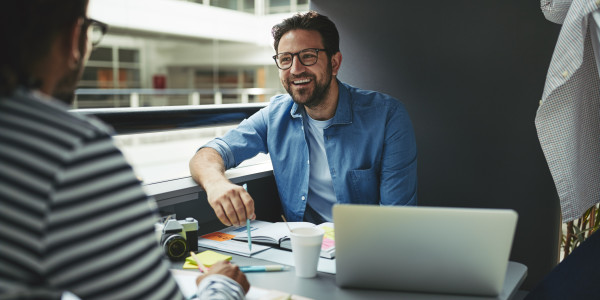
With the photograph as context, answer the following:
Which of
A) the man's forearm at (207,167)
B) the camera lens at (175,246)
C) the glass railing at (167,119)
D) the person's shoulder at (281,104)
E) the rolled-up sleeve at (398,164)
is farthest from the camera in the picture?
the person's shoulder at (281,104)

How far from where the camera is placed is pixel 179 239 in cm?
135

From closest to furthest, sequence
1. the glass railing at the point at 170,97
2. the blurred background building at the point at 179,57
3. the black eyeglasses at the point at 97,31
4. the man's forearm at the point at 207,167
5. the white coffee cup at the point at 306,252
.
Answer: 1. the black eyeglasses at the point at 97,31
2. the white coffee cup at the point at 306,252
3. the man's forearm at the point at 207,167
4. the blurred background building at the point at 179,57
5. the glass railing at the point at 170,97

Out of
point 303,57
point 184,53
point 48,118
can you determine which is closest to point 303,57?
point 303,57

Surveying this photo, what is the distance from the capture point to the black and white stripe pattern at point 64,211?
54 centimetres

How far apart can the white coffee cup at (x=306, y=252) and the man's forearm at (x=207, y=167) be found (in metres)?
0.52

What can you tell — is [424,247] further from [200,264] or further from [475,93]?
[475,93]

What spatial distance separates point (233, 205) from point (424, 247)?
0.64 metres

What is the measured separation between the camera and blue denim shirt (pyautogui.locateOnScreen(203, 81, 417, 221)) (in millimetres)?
1930

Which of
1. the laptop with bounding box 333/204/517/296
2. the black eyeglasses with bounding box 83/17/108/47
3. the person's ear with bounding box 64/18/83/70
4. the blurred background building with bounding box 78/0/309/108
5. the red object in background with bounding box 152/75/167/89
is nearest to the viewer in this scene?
the person's ear with bounding box 64/18/83/70

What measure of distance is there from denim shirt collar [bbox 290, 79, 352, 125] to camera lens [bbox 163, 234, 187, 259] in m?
0.87

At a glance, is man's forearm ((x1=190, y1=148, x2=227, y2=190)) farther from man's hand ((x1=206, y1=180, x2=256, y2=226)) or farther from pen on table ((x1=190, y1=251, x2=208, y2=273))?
pen on table ((x1=190, y1=251, x2=208, y2=273))

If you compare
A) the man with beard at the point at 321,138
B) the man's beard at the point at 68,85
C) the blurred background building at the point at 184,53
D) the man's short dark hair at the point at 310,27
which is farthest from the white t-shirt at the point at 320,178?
the blurred background building at the point at 184,53

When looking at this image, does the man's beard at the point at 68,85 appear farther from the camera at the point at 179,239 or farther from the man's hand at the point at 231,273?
the camera at the point at 179,239

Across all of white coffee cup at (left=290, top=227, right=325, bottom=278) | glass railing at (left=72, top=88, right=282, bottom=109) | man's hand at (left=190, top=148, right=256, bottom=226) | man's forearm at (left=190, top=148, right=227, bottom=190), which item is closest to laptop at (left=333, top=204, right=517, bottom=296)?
white coffee cup at (left=290, top=227, right=325, bottom=278)
